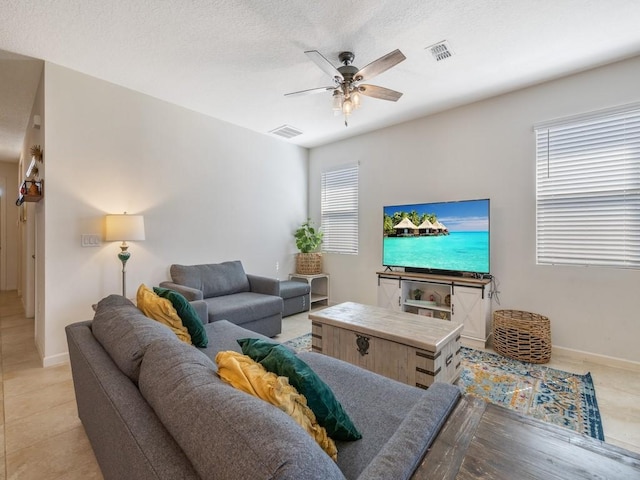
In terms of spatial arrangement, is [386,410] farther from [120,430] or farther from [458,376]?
[458,376]

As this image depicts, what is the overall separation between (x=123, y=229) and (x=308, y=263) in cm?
276

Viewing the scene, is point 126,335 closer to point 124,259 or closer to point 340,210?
point 124,259

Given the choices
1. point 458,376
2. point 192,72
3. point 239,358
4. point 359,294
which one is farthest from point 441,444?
point 359,294

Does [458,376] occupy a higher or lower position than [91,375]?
lower

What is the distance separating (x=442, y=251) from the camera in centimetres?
367

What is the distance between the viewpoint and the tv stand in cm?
325

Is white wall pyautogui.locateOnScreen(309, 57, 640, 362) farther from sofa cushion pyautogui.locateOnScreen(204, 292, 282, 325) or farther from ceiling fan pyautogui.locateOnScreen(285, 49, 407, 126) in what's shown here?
sofa cushion pyautogui.locateOnScreen(204, 292, 282, 325)

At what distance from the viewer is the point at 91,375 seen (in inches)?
48.0

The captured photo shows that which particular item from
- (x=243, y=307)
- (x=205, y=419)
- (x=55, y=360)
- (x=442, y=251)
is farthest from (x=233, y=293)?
(x=205, y=419)

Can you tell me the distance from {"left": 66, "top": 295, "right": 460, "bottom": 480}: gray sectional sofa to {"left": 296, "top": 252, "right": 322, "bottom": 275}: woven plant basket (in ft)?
11.4

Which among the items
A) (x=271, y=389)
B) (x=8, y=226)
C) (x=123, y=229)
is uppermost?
(x=8, y=226)

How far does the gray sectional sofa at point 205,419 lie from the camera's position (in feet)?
2.18

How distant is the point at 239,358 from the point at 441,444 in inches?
28.1

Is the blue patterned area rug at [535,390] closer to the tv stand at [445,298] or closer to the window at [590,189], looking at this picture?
the tv stand at [445,298]
